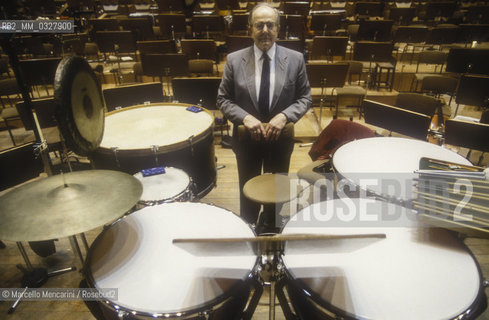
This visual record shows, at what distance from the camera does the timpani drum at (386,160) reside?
1850 mm

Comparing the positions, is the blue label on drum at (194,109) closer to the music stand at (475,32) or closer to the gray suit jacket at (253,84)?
the gray suit jacket at (253,84)

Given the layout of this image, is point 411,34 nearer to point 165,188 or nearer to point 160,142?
point 160,142

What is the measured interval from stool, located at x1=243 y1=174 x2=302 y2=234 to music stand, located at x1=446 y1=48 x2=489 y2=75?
470cm

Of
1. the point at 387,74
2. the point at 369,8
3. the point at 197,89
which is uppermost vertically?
the point at 369,8

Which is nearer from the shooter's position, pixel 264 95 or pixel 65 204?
pixel 65 204

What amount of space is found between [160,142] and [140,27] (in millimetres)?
5341

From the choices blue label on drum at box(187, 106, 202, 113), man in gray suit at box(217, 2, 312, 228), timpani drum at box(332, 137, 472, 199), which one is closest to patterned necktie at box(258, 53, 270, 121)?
man in gray suit at box(217, 2, 312, 228)

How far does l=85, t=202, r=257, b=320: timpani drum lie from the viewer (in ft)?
3.95

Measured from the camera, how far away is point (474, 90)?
4238 mm

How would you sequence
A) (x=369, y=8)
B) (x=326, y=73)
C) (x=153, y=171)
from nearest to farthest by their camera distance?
(x=153, y=171), (x=326, y=73), (x=369, y=8)

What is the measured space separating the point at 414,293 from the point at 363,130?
6.06 ft

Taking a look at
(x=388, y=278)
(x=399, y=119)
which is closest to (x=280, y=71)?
(x=399, y=119)

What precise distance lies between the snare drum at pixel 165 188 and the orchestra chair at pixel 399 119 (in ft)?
7.16

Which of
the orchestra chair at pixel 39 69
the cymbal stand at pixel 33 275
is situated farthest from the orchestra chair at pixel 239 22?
the cymbal stand at pixel 33 275
